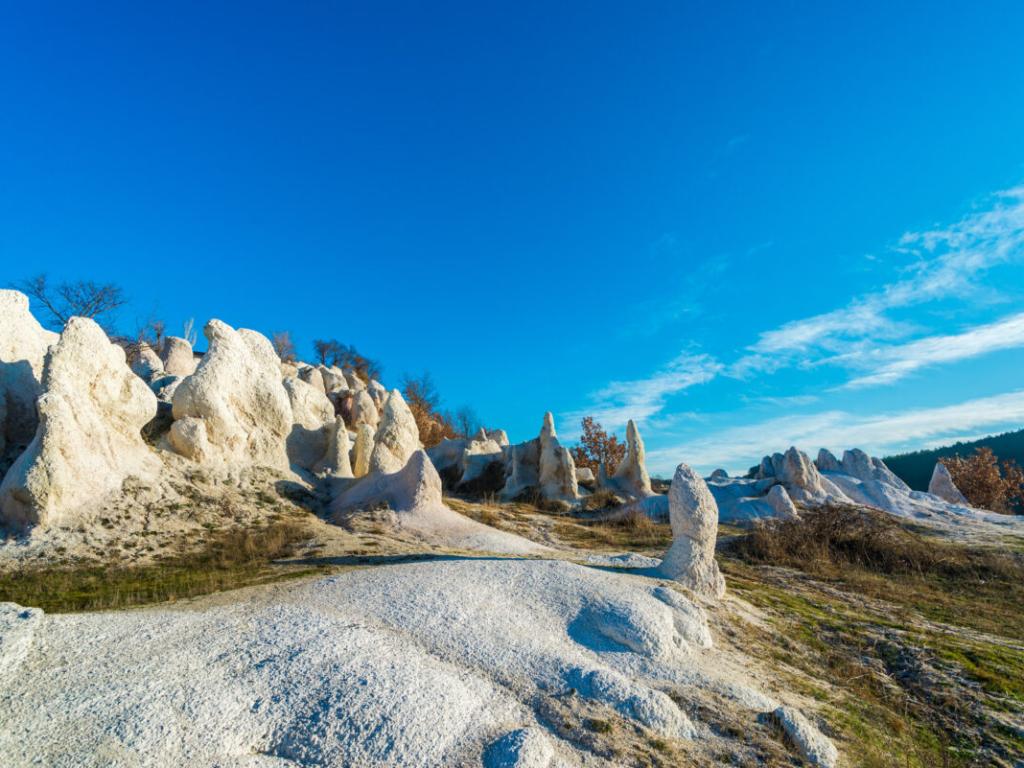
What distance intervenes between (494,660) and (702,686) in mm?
2221

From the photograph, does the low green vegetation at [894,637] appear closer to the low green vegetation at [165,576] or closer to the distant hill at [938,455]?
the low green vegetation at [165,576]

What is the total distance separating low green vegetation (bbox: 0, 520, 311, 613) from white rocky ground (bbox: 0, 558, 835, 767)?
1464mm

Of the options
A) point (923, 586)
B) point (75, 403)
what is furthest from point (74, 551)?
point (923, 586)

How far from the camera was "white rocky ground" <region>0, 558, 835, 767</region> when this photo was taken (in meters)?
4.48

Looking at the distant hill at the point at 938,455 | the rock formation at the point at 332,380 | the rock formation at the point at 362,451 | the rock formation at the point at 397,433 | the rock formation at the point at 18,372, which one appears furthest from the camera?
the distant hill at the point at 938,455

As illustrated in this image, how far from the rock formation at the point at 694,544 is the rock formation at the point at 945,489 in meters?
27.0

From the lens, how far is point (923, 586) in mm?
13539

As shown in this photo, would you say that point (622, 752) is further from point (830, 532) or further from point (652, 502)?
point (652, 502)

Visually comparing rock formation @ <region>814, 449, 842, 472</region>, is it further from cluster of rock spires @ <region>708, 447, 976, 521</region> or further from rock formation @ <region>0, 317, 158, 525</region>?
rock formation @ <region>0, 317, 158, 525</region>

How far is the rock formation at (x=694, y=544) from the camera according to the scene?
9.40m

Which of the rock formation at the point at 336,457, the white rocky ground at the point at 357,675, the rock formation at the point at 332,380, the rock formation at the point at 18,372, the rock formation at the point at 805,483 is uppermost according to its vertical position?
the rock formation at the point at 332,380

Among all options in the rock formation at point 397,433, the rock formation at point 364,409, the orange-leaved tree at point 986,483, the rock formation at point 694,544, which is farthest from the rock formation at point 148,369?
the orange-leaved tree at point 986,483

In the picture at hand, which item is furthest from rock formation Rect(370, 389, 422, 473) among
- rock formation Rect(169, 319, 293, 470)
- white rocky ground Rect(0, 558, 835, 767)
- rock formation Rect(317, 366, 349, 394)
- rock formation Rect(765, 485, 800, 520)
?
rock formation Rect(317, 366, 349, 394)

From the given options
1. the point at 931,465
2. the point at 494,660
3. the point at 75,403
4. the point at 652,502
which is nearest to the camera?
the point at 494,660
